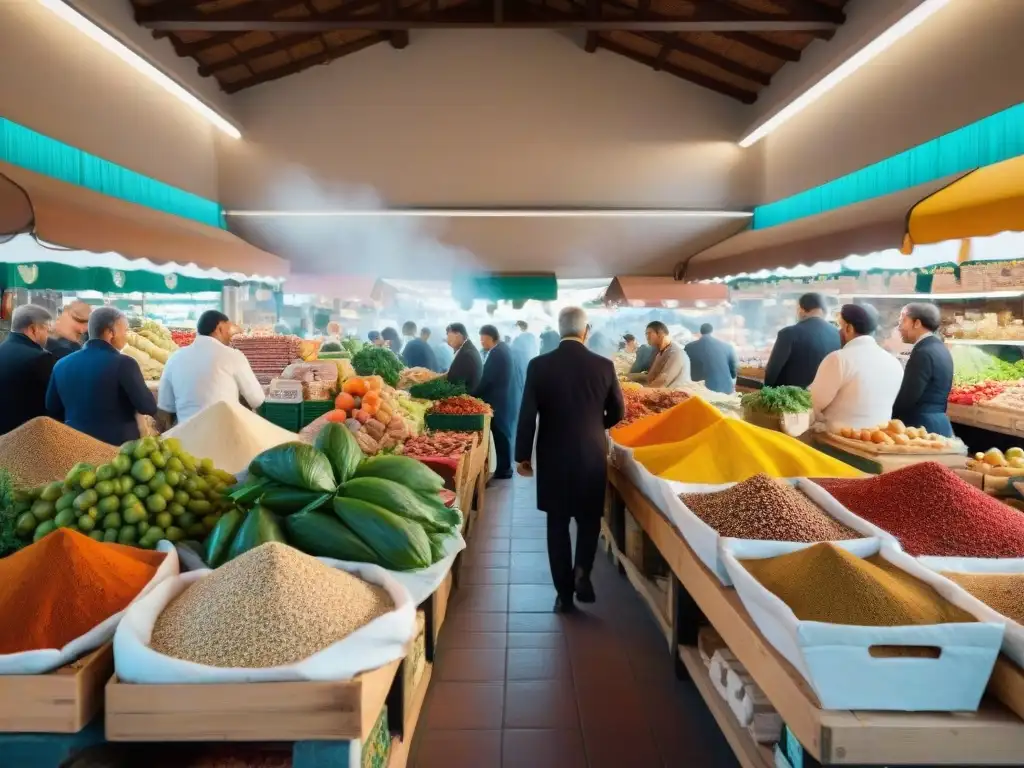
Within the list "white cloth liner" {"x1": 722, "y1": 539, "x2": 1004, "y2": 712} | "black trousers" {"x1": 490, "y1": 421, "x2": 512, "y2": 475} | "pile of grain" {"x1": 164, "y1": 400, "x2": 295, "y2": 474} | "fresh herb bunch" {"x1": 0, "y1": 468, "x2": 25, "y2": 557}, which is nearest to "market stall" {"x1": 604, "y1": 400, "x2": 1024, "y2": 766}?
"white cloth liner" {"x1": 722, "y1": 539, "x2": 1004, "y2": 712}

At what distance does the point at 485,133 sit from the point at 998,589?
9.94 m

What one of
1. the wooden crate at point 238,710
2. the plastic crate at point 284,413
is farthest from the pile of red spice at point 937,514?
the plastic crate at point 284,413

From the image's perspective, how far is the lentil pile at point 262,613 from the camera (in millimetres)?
1481

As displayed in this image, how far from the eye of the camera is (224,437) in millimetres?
2771

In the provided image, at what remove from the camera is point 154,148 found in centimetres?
895

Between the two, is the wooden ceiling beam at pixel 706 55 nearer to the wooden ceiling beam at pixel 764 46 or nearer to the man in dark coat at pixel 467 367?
the wooden ceiling beam at pixel 764 46

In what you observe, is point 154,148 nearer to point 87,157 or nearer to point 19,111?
point 87,157

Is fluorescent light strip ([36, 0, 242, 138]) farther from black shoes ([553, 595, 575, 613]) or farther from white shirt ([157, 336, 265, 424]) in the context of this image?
black shoes ([553, 595, 575, 613])

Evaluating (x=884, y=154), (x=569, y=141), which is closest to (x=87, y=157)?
(x=569, y=141)

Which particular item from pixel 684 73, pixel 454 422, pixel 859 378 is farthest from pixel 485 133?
pixel 859 378

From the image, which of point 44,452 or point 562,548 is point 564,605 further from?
point 44,452

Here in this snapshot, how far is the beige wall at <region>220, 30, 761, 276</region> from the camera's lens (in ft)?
35.1

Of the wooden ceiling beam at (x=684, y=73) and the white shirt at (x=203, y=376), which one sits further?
the wooden ceiling beam at (x=684, y=73)

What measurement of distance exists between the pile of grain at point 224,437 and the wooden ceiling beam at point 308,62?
30.0 ft
